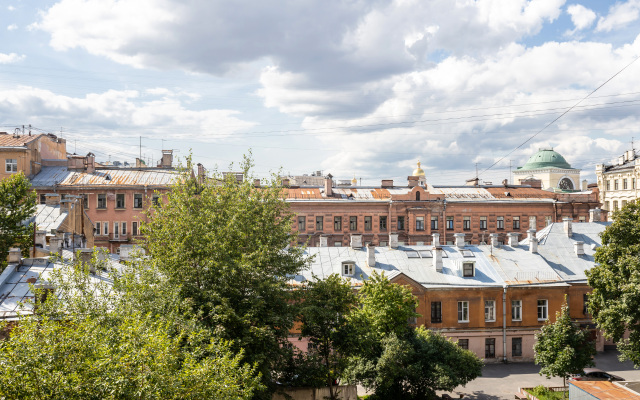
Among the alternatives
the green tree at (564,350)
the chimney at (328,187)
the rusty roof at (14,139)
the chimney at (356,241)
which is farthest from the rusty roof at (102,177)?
the green tree at (564,350)

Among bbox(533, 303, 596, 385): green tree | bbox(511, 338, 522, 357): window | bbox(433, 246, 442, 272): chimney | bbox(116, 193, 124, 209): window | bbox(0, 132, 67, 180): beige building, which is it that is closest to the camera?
bbox(533, 303, 596, 385): green tree

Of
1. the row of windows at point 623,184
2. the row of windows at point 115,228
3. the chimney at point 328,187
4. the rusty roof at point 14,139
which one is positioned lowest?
the row of windows at point 115,228

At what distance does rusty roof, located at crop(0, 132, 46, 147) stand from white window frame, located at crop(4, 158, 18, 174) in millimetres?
1585

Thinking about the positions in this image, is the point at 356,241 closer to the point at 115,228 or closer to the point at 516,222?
the point at 516,222

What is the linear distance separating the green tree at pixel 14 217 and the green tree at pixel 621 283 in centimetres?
3500

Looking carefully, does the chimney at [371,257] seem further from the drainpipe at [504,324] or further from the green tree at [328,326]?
the green tree at [328,326]

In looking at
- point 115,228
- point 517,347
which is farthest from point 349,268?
point 115,228

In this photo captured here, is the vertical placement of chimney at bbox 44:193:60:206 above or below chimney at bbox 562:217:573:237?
above

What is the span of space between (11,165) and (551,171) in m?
88.2

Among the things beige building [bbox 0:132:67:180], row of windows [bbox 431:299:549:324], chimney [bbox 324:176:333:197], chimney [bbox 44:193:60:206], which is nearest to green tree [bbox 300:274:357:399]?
row of windows [bbox 431:299:549:324]

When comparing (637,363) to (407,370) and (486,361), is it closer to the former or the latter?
(486,361)

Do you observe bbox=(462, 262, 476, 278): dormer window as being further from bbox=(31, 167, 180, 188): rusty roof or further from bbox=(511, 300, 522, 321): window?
bbox=(31, 167, 180, 188): rusty roof

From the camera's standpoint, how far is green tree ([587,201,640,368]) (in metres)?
28.8

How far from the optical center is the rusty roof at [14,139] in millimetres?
55156
